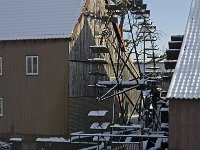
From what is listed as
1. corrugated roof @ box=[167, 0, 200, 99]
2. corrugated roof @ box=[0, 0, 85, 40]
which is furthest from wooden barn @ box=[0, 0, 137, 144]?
corrugated roof @ box=[167, 0, 200, 99]

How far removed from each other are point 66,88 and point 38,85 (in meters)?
1.64

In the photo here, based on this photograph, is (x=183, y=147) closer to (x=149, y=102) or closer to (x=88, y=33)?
(x=149, y=102)

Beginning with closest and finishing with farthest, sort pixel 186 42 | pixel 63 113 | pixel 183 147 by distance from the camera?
pixel 183 147
pixel 186 42
pixel 63 113

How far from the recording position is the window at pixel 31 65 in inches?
1002

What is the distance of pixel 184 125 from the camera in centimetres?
1805

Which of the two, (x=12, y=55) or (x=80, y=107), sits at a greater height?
(x=12, y=55)

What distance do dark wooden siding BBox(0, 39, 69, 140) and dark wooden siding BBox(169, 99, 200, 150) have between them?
8.13m

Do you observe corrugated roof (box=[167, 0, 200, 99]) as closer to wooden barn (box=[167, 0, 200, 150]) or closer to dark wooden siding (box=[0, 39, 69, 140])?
wooden barn (box=[167, 0, 200, 150])

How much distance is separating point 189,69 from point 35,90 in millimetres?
9824

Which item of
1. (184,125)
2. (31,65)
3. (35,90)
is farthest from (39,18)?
(184,125)

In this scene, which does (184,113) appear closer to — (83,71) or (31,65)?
(83,71)

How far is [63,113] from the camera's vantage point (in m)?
24.8

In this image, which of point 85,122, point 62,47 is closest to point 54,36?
point 62,47

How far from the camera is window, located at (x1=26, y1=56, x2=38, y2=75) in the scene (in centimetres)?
2545
